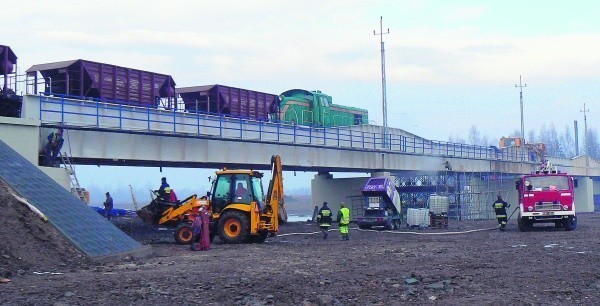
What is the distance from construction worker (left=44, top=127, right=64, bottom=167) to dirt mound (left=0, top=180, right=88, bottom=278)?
6763 millimetres

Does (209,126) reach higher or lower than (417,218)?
higher

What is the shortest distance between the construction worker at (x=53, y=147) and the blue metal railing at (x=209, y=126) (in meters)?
0.95

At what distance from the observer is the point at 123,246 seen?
19125mm

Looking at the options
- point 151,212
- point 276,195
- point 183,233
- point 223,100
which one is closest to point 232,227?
point 183,233

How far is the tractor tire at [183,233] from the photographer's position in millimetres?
23141

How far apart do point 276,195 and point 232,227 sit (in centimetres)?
192

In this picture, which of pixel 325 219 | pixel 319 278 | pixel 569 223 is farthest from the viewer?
pixel 569 223

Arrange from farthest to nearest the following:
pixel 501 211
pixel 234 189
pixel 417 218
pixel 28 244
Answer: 1. pixel 417 218
2. pixel 501 211
3. pixel 234 189
4. pixel 28 244

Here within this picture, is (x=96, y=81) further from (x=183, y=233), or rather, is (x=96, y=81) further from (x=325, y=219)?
(x=325, y=219)

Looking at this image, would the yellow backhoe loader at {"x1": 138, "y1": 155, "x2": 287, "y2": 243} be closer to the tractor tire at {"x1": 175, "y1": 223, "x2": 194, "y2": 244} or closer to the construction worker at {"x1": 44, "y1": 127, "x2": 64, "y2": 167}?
the tractor tire at {"x1": 175, "y1": 223, "x2": 194, "y2": 244}

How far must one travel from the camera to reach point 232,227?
23.2 meters

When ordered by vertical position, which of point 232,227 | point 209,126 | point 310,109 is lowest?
point 232,227

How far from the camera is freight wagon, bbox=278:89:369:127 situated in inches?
1823

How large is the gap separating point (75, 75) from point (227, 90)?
10609 millimetres
